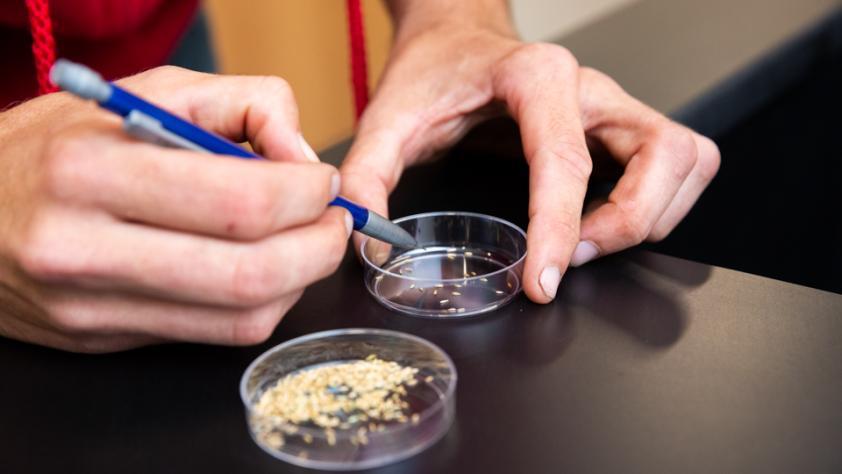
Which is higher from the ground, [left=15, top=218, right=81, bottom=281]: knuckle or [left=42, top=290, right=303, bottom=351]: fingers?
[left=15, top=218, right=81, bottom=281]: knuckle

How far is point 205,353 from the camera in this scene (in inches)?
28.3

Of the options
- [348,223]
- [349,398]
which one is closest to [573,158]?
[348,223]

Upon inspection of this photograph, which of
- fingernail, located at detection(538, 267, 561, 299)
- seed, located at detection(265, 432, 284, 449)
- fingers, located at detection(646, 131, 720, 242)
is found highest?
seed, located at detection(265, 432, 284, 449)

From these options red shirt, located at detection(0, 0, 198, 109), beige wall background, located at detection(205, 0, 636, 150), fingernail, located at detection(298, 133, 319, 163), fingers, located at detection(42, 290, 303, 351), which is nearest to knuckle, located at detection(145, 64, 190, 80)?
fingernail, located at detection(298, 133, 319, 163)

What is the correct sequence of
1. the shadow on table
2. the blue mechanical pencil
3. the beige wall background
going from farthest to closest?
the beige wall background → the shadow on table → the blue mechanical pencil

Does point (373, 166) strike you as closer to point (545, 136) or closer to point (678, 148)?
point (545, 136)

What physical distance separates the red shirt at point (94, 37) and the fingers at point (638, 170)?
0.65 m

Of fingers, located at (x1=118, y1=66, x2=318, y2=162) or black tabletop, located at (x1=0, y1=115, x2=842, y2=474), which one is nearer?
black tabletop, located at (x1=0, y1=115, x2=842, y2=474)

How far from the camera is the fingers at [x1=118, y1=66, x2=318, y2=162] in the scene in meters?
0.76

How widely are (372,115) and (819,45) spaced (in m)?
0.97

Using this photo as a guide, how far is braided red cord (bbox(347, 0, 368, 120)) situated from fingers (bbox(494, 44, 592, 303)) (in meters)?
0.25

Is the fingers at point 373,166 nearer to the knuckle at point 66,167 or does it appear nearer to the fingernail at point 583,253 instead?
the fingernail at point 583,253

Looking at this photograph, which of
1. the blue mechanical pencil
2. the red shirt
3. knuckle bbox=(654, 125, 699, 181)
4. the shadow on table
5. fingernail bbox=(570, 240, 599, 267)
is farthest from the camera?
the red shirt

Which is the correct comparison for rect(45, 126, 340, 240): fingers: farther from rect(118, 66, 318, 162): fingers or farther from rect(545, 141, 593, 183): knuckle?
rect(545, 141, 593, 183): knuckle
